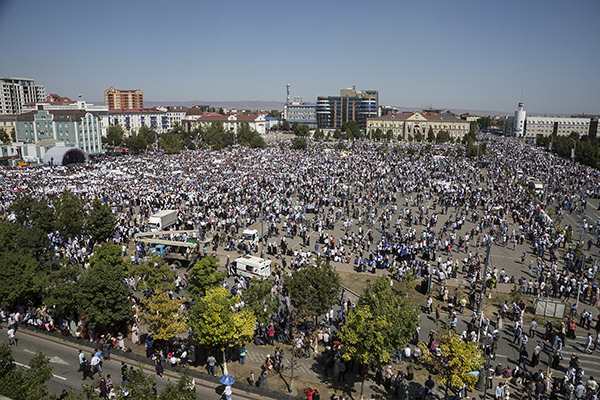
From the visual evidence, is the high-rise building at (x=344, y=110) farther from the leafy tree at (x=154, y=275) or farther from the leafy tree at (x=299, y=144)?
the leafy tree at (x=154, y=275)

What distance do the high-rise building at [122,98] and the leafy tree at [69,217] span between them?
163 m

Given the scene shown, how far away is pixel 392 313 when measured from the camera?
1331 centimetres

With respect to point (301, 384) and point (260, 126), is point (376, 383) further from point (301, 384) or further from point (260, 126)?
point (260, 126)

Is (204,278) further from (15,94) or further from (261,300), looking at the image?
(15,94)

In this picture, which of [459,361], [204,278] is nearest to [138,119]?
[204,278]

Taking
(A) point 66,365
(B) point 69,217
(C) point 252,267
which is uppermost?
(B) point 69,217

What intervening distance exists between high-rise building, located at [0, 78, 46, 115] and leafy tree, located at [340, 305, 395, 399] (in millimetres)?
149463

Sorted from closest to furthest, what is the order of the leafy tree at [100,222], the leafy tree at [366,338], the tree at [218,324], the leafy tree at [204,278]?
the leafy tree at [366,338] → the tree at [218,324] → the leafy tree at [204,278] → the leafy tree at [100,222]

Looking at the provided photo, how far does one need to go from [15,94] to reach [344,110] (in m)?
108

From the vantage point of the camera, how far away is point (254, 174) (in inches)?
1929

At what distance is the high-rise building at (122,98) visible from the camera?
172000 millimetres

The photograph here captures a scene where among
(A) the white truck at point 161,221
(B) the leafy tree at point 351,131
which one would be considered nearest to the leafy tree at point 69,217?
(A) the white truck at point 161,221

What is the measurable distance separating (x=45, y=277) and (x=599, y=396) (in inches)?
802

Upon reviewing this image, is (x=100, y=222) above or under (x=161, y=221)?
above
